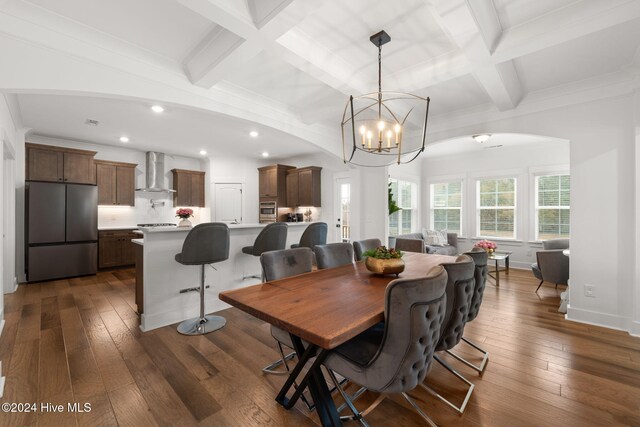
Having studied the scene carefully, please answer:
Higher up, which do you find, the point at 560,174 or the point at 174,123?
the point at 174,123

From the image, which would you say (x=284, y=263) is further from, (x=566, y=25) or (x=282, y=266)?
(x=566, y=25)

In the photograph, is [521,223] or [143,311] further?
[521,223]

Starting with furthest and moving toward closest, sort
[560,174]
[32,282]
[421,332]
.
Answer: [560,174]
[32,282]
[421,332]

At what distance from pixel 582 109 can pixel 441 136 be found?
159 cm

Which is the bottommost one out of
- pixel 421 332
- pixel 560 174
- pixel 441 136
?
pixel 421 332

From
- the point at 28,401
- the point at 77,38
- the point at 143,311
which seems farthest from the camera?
the point at 143,311

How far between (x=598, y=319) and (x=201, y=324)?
4.44 m

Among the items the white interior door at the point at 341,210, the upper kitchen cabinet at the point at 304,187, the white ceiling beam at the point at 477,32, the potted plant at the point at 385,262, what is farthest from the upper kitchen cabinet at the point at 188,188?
the white ceiling beam at the point at 477,32

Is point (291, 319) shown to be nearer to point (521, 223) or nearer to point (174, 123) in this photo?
point (174, 123)

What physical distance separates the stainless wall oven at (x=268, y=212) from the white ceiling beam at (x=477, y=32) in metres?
5.20

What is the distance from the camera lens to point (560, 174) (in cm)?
568

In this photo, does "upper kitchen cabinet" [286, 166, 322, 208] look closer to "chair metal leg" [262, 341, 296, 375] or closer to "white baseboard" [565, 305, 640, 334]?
"chair metal leg" [262, 341, 296, 375]

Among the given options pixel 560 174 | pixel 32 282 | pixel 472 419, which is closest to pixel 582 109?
pixel 560 174

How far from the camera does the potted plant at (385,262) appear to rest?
6.93ft
